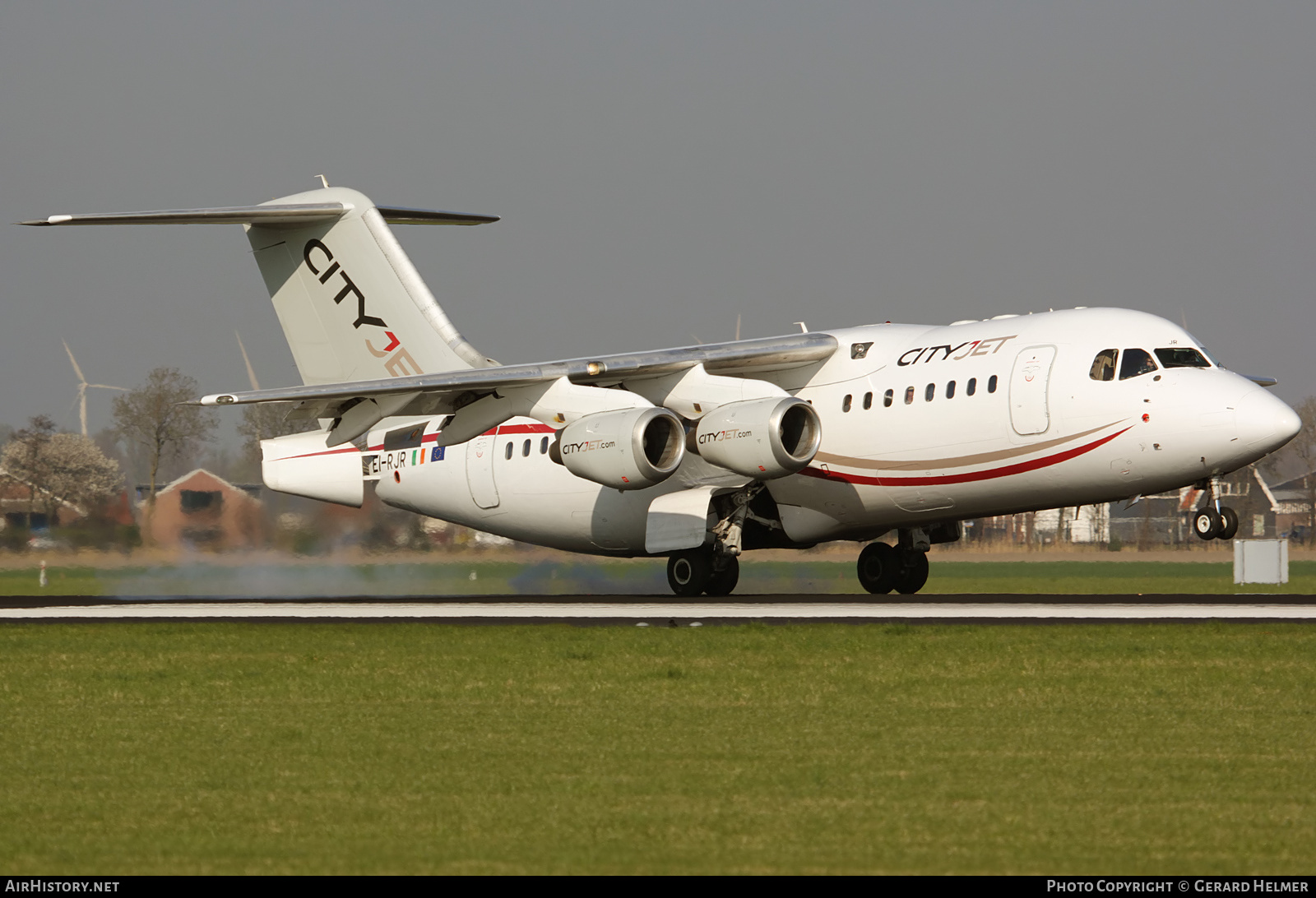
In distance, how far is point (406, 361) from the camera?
2697cm

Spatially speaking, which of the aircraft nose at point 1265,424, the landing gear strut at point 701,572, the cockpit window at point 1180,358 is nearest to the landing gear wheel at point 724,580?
the landing gear strut at point 701,572

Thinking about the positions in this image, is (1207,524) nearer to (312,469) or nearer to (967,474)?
(967,474)

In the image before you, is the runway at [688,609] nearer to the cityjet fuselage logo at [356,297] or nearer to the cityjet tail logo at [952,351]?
the cityjet tail logo at [952,351]

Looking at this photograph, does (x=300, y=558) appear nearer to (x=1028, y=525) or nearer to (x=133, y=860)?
(x=133, y=860)

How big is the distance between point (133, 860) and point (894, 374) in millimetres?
17028

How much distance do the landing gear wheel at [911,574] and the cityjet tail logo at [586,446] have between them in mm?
5824

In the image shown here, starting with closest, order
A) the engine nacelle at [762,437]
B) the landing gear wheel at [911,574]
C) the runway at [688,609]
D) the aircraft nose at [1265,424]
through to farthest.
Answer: the runway at [688,609], the aircraft nose at [1265,424], the engine nacelle at [762,437], the landing gear wheel at [911,574]

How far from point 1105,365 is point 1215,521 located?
2.48 m

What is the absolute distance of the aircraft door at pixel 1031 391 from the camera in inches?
828

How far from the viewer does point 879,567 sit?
25609 mm

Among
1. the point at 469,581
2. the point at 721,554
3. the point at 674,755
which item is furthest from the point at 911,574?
the point at 674,755

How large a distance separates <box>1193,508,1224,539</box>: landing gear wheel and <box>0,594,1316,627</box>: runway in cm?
90

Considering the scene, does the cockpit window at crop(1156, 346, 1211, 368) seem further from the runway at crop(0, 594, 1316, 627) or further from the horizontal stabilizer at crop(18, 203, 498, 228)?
the horizontal stabilizer at crop(18, 203, 498, 228)
